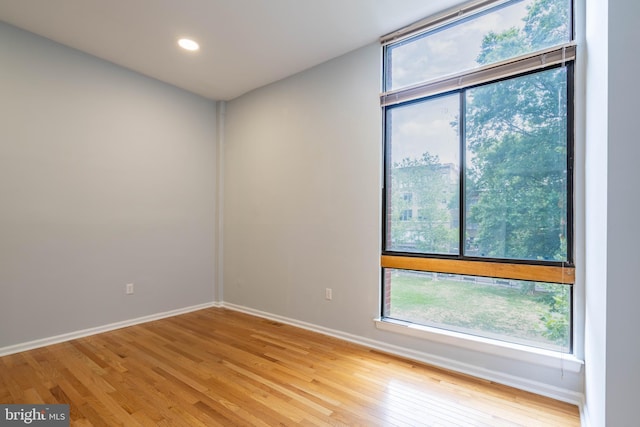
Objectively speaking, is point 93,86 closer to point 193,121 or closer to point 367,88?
point 193,121

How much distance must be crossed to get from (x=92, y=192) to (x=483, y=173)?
3.74 metres

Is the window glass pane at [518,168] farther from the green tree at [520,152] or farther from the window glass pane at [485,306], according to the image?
the window glass pane at [485,306]

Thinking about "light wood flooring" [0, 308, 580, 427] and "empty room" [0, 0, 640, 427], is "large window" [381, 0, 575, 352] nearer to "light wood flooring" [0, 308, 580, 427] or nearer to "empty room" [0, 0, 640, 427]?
"empty room" [0, 0, 640, 427]

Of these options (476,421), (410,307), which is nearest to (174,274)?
(410,307)

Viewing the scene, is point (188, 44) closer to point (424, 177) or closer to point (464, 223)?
point (424, 177)

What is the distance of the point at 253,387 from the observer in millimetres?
2215

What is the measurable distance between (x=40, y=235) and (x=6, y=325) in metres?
0.80

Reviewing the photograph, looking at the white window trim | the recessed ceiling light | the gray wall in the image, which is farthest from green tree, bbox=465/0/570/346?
the gray wall

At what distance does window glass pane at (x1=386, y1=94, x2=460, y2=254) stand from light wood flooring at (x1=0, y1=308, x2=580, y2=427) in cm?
107

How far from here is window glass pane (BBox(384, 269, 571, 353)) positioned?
2.19m

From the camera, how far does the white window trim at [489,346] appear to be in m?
2.06

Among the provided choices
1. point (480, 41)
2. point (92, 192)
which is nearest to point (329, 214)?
point (480, 41)

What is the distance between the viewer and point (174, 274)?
3982 millimetres

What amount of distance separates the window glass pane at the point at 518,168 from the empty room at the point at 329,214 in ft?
0.05
